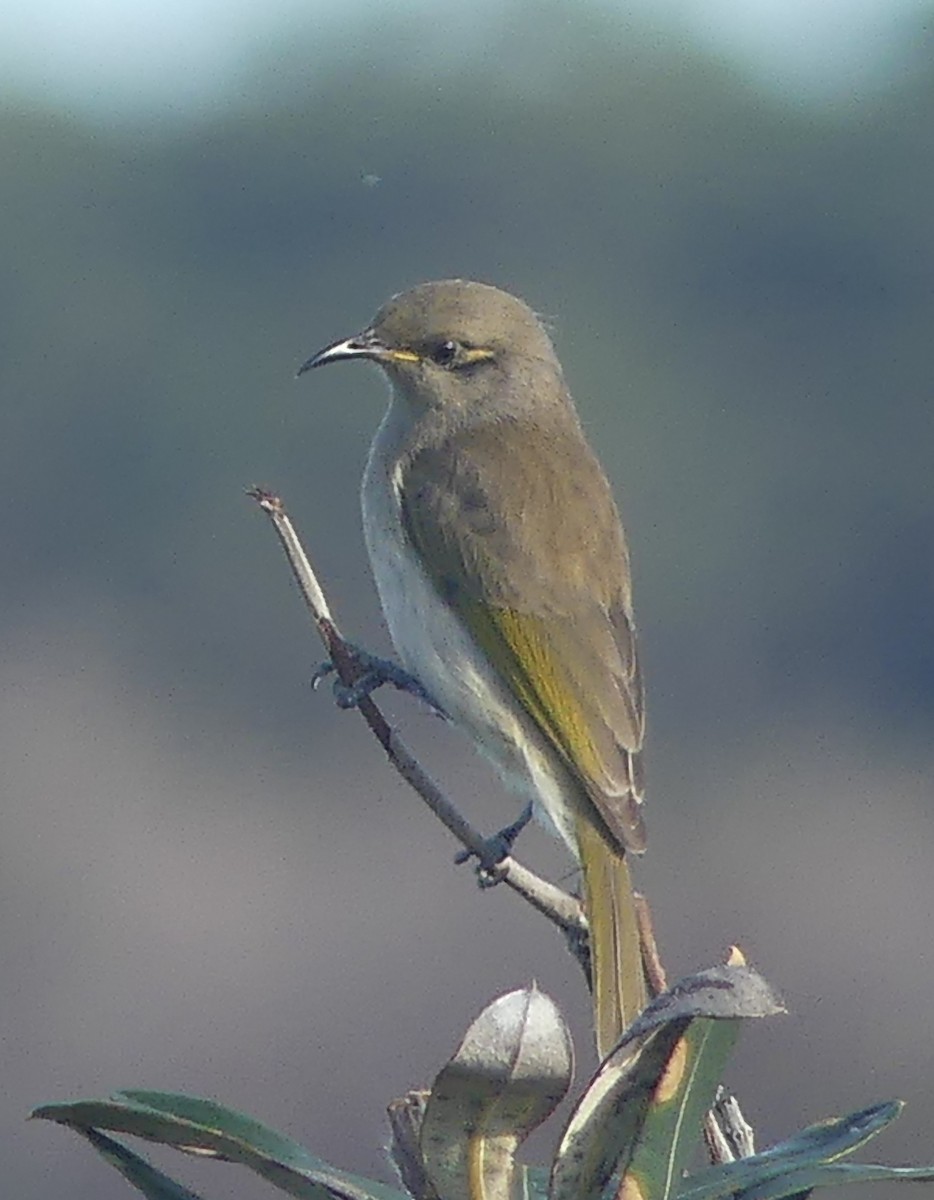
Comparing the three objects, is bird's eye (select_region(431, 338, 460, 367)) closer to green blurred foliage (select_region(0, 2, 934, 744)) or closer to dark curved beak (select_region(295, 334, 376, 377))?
dark curved beak (select_region(295, 334, 376, 377))

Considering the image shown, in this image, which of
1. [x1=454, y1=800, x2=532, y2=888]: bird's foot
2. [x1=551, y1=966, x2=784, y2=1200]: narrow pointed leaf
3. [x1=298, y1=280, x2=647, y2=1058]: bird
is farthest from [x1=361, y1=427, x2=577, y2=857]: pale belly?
[x1=551, y1=966, x2=784, y2=1200]: narrow pointed leaf

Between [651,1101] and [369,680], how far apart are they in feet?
5.90

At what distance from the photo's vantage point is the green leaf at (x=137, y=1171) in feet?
7.07

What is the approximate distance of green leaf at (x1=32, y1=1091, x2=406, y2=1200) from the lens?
6.79ft

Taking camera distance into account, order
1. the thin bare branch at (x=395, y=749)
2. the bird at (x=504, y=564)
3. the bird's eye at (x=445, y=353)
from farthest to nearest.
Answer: the bird's eye at (x=445, y=353)
the bird at (x=504, y=564)
the thin bare branch at (x=395, y=749)

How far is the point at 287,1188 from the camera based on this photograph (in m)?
2.07

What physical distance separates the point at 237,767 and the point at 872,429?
10.4m

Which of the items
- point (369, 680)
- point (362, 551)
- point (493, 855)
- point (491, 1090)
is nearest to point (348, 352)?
point (369, 680)

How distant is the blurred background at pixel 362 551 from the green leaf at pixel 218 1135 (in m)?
10.1

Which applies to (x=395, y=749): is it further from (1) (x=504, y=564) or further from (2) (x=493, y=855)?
(1) (x=504, y=564)

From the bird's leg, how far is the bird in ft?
0.36

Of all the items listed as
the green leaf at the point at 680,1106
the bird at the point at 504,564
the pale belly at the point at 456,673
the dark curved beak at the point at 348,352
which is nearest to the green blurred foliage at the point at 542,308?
the bird at the point at 504,564

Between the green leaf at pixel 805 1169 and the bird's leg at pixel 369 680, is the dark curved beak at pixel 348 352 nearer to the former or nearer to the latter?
the bird's leg at pixel 369 680

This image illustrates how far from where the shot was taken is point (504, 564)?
15.2 ft
